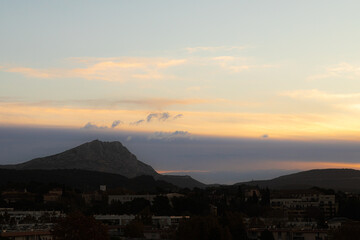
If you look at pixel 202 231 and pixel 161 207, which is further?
pixel 161 207

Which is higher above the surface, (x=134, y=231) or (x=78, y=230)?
(x=78, y=230)

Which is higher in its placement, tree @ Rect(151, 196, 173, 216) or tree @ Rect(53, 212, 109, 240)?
tree @ Rect(151, 196, 173, 216)

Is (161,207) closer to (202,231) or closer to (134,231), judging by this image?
(134,231)

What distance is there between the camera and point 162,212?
143000 mm

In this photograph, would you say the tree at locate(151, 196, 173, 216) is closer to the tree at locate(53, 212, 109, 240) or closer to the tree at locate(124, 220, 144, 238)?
the tree at locate(124, 220, 144, 238)

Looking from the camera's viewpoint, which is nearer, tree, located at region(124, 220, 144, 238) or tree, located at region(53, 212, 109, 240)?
tree, located at region(53, 212, 109, 240)

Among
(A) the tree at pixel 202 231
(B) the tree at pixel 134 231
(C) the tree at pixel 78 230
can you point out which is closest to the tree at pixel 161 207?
(B) the tree at pixel 134 231

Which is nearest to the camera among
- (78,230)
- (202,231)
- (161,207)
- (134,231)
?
(78,230)

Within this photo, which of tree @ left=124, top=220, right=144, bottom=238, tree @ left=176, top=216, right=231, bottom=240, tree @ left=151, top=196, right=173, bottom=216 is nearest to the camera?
tree @ left=176, top=216, right=231, bottom=240

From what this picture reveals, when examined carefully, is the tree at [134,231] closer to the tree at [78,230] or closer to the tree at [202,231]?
the tree at [202,231]

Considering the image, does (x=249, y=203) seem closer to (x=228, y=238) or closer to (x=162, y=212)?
(x=162, y=212)

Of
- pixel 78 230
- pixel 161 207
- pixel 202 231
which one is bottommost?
pixel 202 231

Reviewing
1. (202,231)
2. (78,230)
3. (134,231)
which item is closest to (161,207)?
(134,231)

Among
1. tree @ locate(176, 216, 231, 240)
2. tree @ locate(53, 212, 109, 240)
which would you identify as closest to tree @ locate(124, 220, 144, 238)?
tree @ locate(176, 216, 231, 240)
